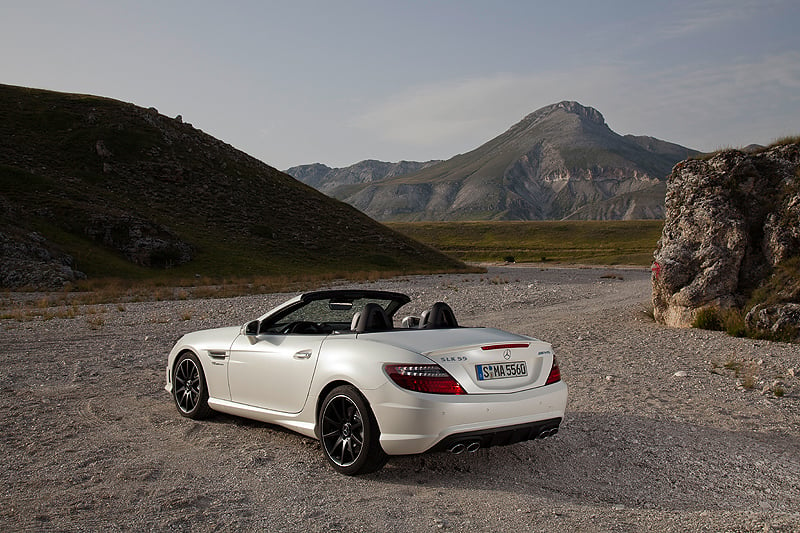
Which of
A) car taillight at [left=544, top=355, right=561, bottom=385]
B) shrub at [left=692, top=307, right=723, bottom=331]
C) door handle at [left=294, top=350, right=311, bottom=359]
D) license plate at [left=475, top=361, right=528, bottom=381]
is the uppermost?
door handle at [left=294, top=350, right=311, bottom=359]

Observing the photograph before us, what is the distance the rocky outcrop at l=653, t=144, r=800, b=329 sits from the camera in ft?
47.2

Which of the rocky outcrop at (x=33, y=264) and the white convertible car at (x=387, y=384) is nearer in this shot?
the white convertible car at (x=387, y=384)

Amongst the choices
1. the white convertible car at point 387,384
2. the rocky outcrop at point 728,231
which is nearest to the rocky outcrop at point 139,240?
the rocky outcrop at point 728,231

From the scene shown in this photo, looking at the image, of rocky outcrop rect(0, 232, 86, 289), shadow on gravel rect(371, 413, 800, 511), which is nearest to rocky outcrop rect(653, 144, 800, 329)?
shadow on gravel rect(371, 413, 800, 511)

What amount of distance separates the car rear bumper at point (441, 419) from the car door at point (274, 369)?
95 cm

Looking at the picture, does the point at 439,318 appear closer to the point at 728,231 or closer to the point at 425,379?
the point at 425,379

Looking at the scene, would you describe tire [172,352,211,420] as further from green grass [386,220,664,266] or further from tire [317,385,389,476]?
green grass [386,220,664,266]

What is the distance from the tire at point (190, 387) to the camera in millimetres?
7441

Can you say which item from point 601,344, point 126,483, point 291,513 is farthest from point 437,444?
point 601,344

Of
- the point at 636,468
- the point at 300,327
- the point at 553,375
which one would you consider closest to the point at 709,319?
the point at 636,468

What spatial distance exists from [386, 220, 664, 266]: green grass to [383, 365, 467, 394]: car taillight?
8567 cm

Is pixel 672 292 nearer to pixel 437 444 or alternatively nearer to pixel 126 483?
pixel 437 444

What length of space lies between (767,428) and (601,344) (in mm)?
5963

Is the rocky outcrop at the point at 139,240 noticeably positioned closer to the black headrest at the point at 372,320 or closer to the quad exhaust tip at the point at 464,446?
the black headrest at the point at 372,320
